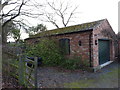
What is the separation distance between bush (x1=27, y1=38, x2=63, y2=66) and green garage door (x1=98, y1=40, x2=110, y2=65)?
12.3 ft

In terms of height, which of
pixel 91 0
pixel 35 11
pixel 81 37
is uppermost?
pixel 91 0

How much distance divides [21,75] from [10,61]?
3.47 ft

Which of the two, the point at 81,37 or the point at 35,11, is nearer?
the point at 81,37

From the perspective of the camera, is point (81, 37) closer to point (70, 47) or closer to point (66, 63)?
point (70, 47)

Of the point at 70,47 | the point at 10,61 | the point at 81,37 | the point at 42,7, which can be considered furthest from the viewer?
the point at 42,7

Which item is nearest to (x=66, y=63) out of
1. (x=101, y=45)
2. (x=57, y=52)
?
(x=57, y=52)

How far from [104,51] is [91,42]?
316 centimetres

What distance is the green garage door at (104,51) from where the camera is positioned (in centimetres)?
Result: 867

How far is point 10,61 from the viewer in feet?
15.3

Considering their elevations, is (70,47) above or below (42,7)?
below

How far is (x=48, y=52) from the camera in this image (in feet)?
28.6

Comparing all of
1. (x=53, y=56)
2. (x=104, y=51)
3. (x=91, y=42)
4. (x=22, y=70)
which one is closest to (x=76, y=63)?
(x=91, y=42)

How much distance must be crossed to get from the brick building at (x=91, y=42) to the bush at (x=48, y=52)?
693 mm

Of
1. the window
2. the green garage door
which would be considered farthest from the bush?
the green garage door
